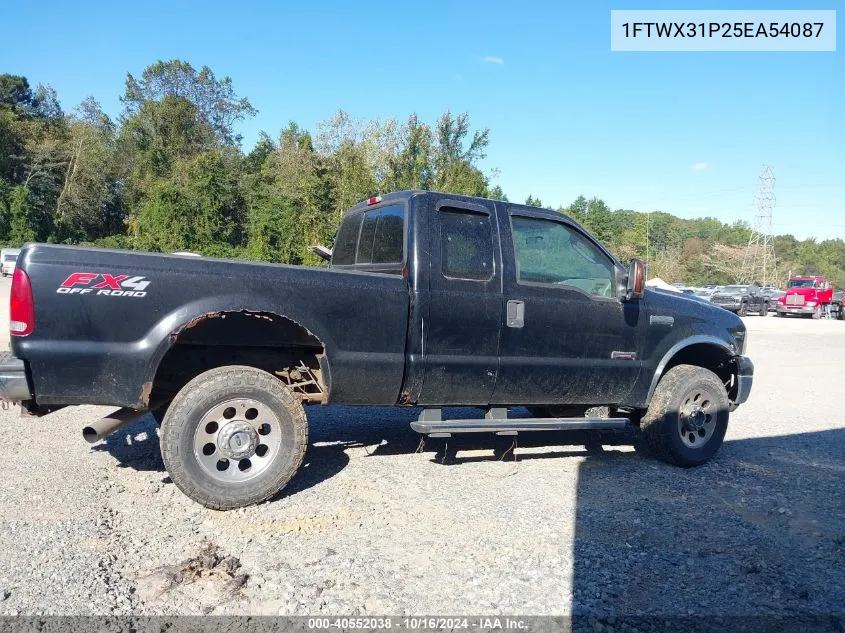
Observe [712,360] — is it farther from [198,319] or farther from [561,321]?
[198,319]

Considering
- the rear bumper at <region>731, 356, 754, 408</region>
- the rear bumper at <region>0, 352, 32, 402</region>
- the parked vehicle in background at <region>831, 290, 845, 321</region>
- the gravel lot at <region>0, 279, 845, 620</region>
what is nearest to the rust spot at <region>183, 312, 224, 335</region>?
the rear bumper at <region>0, 352, 32, 402</region>

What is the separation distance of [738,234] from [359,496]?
113 metres

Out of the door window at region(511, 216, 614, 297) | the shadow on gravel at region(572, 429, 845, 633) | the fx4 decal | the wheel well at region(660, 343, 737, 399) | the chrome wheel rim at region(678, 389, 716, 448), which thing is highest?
the door window at region(511, 216, 614, 297)

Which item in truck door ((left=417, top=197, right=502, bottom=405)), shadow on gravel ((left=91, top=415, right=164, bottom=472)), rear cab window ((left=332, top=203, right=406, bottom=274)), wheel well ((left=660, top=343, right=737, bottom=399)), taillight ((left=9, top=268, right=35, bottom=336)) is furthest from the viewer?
wheel well ((left=660, top=343, right=737, bottom=399))

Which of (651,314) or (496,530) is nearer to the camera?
(496,530)

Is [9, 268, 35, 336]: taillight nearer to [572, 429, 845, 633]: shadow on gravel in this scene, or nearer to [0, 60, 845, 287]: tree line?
[572, 429, 845, 633]: shadow on gravel

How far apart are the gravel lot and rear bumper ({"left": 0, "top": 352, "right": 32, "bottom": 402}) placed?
741 millimetres

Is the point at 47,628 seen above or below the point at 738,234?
below

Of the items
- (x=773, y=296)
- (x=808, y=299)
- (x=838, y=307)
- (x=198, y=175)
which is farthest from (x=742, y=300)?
(x=198, y=175)

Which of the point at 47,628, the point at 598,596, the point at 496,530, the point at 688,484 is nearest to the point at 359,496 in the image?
the point at 496,530

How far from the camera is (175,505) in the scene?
4539 millimetres

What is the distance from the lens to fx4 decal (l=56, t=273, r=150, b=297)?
13.1 ft

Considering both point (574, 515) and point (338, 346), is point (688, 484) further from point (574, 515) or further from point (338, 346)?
point (338, 346)

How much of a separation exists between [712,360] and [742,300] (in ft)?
104
